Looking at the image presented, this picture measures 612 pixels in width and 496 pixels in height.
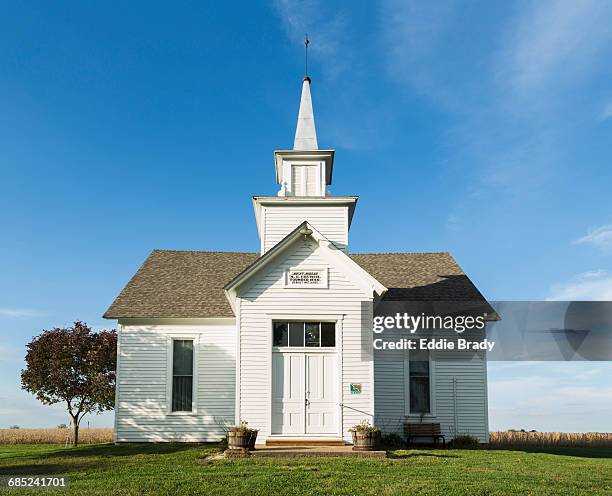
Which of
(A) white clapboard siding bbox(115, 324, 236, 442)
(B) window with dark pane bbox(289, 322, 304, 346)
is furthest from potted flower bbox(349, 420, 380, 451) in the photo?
(A) white clapboard siding bbox(115, 324, 236, 442)

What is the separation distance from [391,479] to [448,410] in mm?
10099

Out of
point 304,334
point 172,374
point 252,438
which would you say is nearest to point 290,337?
point 304,334

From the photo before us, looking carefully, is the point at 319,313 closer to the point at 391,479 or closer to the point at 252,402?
the point at 252,402

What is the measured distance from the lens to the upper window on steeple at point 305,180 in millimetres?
22719

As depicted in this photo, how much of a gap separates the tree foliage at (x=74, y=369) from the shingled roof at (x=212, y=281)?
2.64m

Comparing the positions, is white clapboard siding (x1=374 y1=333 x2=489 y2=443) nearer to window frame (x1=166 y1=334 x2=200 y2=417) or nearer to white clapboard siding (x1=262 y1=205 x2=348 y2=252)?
white clapboard siding (x1=262 y1=205 x2=348 y2=252)

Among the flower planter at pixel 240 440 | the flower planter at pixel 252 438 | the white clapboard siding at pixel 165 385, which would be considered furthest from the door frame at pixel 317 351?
the white clapboard siding at pixel 165 385

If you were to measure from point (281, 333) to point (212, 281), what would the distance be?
788cm

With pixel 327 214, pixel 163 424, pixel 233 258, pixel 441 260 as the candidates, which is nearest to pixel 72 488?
pixel 163 424

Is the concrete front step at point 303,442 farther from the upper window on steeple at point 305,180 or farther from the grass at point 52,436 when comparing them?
the grass at point 52,436

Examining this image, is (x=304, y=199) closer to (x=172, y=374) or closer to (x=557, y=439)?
(x=172, y=374)

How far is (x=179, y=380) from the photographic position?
75.7 ft

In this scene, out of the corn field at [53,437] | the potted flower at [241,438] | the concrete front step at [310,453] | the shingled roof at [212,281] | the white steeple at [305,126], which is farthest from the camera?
the corn field at [53,437]

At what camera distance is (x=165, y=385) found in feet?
75.2
